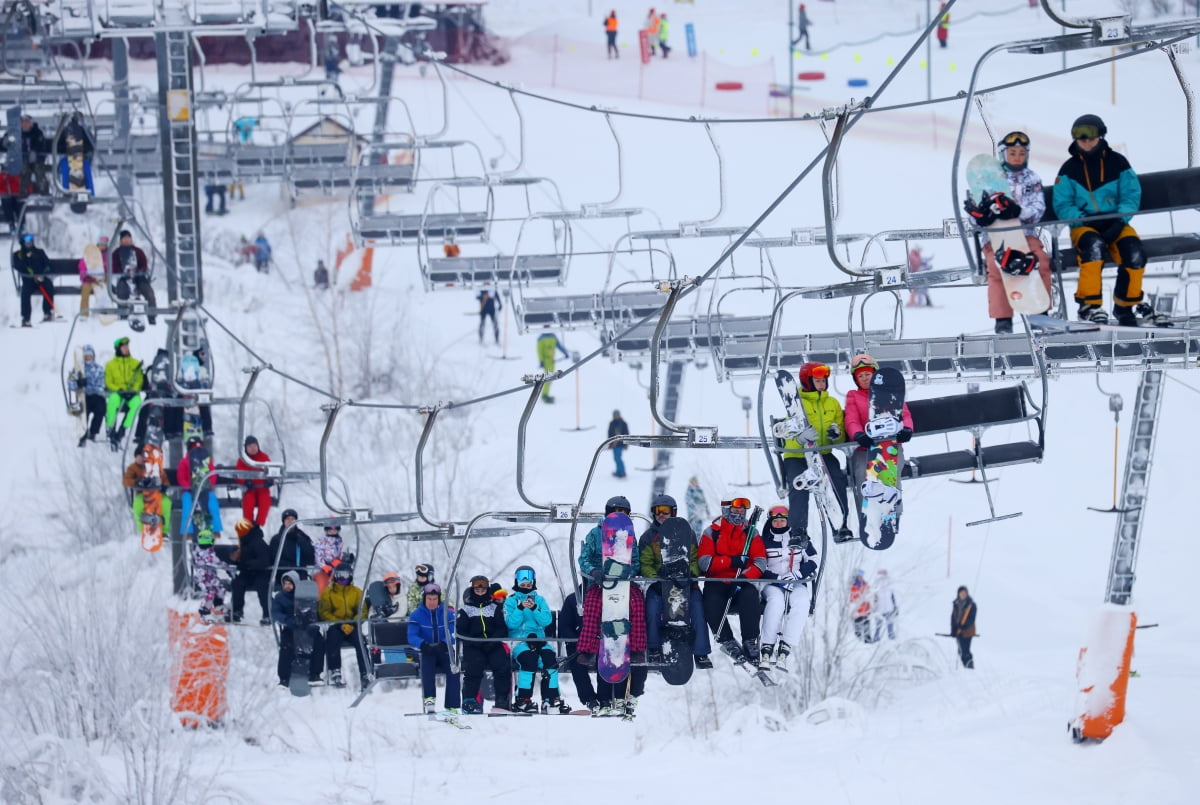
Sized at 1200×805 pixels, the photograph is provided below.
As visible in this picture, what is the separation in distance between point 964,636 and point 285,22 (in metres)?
10.9

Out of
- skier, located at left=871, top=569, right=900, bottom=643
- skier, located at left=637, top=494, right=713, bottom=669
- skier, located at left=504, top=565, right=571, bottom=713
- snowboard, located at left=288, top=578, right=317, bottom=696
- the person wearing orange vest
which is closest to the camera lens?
skier, located at left=637, top=494, right=713, bottom=669

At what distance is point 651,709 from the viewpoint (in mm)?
20953

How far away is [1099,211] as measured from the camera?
953 centimetres

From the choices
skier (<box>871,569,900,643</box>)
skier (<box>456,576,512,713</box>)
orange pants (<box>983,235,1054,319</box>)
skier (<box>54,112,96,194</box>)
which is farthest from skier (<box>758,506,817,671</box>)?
skier (<box>871,569,900,643</box>)

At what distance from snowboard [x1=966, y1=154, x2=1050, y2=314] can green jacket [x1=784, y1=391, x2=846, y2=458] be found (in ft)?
4.23

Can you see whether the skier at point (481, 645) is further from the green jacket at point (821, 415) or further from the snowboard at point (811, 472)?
the green jacket at point (821, 415)

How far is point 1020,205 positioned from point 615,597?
3.48 m

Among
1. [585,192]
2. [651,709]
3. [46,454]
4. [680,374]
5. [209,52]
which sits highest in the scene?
[209,52]

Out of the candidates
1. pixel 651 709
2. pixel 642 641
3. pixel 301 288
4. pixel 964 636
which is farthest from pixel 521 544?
pixel 642 641

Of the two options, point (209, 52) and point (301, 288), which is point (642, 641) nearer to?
point (301, 288)

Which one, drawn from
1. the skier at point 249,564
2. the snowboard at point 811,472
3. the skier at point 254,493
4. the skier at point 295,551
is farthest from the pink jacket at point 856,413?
the skier at point 249,564

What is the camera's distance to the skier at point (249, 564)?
1425cm

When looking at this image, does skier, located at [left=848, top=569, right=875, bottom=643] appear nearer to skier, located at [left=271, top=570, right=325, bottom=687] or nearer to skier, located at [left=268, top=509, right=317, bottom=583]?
skier, located at [left=268, top=509, right=317, bottom=583]

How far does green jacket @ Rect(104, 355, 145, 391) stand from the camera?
17438 mm
